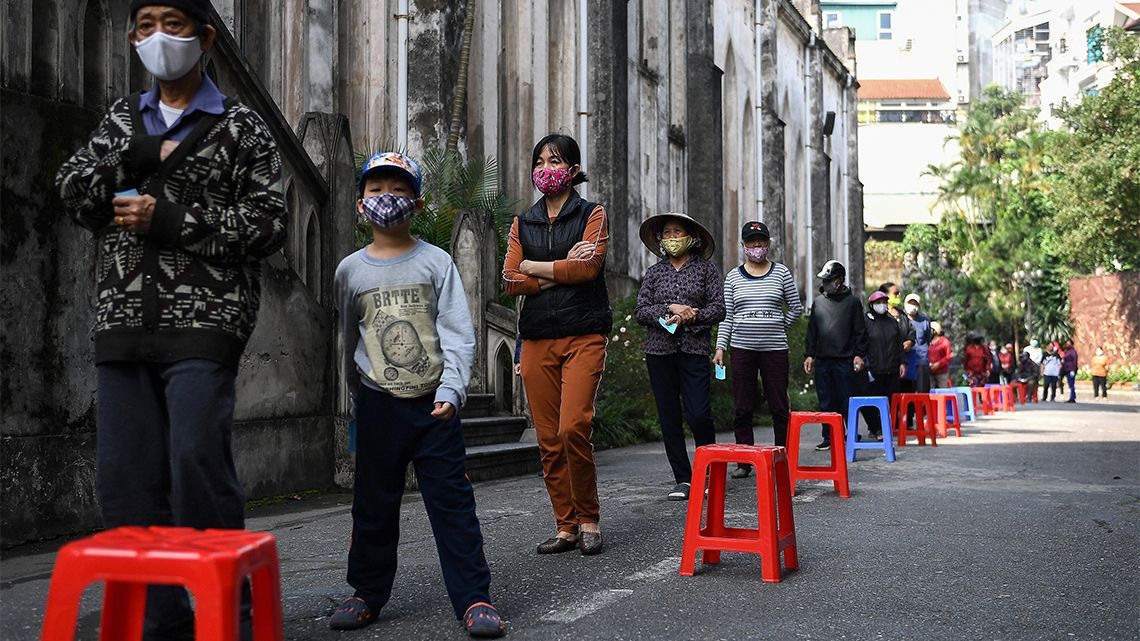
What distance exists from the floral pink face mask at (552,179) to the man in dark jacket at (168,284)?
2.69 m

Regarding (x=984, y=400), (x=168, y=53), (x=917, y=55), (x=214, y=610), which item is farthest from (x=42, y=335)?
(x=917, y=55)

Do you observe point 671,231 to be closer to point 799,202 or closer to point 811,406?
point 811,406

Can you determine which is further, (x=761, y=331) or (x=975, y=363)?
(x=975, y=363)

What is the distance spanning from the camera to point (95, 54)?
8.04m

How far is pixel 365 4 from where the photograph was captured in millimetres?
17531

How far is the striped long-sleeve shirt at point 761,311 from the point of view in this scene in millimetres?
11414

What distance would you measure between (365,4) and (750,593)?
13185 mm

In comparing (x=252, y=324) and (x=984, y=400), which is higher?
(x=252, y=324)

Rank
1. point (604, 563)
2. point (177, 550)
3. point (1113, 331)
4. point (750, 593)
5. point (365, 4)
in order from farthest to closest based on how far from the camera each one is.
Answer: point (1113, 331)
point (365, 4)
point (604, 563)
point (750, 593)
point (177, 550)

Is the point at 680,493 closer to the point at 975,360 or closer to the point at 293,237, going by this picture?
the point at 293,237

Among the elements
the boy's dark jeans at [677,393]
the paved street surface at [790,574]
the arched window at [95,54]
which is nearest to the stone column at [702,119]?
the paved street surface at [790,574]

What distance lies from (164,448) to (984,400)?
2527 centimetres

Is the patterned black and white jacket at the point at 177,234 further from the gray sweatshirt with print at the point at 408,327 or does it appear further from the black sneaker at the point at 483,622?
the black sneaker at the point at 483,622

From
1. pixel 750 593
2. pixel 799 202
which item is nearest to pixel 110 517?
pixel 750 593
